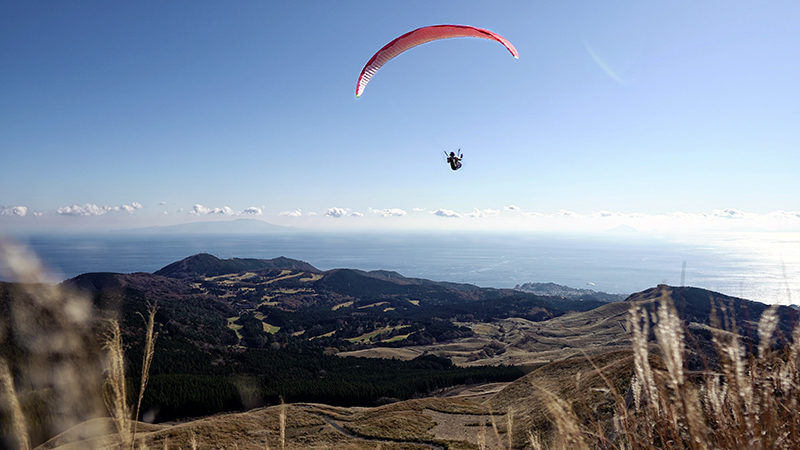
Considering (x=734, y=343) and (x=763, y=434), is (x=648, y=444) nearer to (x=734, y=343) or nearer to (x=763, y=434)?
(x=763, y=434)

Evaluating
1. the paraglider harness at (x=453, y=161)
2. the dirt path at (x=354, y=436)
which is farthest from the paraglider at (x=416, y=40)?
the dirt path at (x=354, y=436)

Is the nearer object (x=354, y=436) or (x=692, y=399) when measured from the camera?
(x=692, y=399)

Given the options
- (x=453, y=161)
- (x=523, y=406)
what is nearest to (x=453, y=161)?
(x=453, y=161)

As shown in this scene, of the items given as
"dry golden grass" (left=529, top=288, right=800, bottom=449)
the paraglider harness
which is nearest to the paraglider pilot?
the paraglider harness

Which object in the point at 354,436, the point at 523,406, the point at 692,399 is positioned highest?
the point at 692,399

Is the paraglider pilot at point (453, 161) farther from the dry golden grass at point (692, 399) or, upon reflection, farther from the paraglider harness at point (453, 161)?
the dry golden grass at point (692, 399)

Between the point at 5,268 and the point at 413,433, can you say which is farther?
the point at 413,433

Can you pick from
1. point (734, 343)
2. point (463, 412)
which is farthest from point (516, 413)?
point (734, 343)

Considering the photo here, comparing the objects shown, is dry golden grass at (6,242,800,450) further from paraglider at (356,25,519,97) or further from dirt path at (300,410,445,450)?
paraglider at (356,25,519,97)

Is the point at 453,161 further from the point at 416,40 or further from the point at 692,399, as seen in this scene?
the point at 692,399
